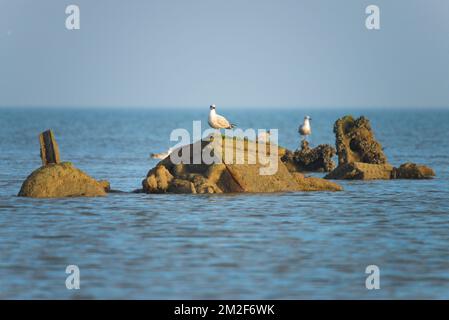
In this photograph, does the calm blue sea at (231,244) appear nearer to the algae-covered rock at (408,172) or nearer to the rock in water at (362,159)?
the rock in water at (362,159)

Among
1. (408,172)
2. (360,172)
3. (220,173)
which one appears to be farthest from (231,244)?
(408,172)

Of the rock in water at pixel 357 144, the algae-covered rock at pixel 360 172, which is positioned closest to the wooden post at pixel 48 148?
the algae-covered rock at pixel 360 172

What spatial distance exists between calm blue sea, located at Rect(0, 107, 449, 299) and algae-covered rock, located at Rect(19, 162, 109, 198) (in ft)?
1.66

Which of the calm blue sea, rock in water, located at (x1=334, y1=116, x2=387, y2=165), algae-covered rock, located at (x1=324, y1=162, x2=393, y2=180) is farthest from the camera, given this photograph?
rock in water, located at (x1=334, y1=116, x2=387, y2=165)

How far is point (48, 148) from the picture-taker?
104 ft

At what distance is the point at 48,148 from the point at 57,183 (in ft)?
9.96

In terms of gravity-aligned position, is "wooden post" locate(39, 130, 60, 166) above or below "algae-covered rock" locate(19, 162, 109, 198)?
above

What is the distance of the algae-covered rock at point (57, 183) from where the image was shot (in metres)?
28.7

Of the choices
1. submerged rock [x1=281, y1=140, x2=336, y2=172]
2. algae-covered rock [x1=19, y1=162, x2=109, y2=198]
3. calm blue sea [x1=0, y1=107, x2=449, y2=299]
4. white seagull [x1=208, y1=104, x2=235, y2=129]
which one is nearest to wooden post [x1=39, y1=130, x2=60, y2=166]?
calm blue sea [x1=0, y1=107, x2=449, y2=299]

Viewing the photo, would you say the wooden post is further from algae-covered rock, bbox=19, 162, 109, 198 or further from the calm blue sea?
algae-covered rock, bbox=19, 162, 109, 198

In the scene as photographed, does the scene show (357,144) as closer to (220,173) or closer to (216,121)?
(216,121)

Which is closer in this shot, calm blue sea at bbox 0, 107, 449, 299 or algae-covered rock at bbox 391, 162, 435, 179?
calm blue sea at bbox 0, 107, 449, 299

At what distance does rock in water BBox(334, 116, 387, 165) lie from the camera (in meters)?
37.5
